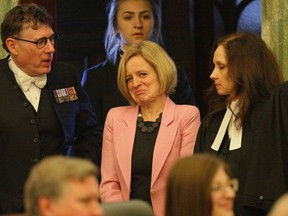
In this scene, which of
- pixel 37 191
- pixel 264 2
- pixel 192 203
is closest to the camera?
pixel 37 191

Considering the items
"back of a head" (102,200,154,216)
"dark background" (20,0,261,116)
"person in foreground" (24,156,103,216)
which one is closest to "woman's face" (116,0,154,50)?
"dark background" (20,0,261,116)

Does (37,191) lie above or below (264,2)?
below

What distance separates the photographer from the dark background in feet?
28.3

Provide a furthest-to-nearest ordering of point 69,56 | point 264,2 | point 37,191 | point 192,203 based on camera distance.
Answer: point 69,56, point 264,2, point 192,203, point 37,191

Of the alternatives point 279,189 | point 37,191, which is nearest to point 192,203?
point 37,191

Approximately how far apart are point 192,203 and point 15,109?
1.95 meters

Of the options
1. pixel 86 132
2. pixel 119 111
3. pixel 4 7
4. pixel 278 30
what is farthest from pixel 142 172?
pixel 4 7

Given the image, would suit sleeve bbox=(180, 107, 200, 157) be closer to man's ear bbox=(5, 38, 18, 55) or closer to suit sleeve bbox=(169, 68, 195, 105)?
suit sleeve bbox=(169, 68, 195, 105)

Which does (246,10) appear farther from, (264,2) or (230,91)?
(230,91)

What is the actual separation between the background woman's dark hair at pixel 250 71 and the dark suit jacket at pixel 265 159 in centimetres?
8

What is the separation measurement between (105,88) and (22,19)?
Answer: 1042 millimetres

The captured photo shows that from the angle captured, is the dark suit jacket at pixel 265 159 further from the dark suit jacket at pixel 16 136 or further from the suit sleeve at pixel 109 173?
the dark suit jacket at pixel 16 136

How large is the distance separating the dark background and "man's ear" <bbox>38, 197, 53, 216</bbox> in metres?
4.54

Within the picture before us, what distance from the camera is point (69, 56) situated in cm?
861
